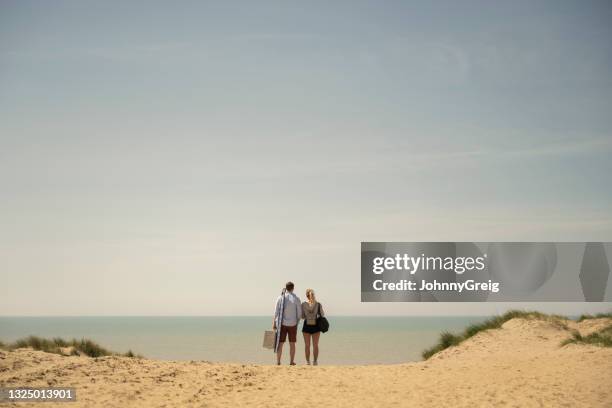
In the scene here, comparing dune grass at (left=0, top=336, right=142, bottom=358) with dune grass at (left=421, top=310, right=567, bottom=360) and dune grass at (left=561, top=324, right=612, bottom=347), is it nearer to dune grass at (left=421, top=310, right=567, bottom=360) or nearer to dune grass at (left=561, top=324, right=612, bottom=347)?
dune grass at (left=421, top=310, right=567, bottom=360)

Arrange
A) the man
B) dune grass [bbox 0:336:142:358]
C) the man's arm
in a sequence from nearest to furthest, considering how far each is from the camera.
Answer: the man < the man's arm < dune grass [bbox 0:336:142:358]

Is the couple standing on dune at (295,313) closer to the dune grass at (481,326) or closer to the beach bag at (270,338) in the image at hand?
the beach bag at (270,338)

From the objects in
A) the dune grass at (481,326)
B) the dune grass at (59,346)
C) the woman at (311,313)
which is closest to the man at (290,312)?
the woman at (311,313)

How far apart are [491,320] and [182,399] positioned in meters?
16.0

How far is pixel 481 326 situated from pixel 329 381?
1170 centimetres

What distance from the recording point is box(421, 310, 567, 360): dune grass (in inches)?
1015

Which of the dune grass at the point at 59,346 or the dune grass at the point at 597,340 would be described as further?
the dune grass at the point at 59,346

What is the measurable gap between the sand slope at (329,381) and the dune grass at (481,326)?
6.22 m

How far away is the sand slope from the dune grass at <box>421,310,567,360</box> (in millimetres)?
6220

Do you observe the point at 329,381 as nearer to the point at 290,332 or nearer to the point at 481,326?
the point at 290,332

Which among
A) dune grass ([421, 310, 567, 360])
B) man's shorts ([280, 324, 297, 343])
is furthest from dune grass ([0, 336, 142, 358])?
dune grass ([421, 310, 567, 360])

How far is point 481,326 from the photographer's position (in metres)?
26.5

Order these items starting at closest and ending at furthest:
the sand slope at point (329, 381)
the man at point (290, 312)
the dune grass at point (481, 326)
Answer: the sand slope at point (329, 381)
the man at point (290, 312)
the dune grass at point (481, 326)

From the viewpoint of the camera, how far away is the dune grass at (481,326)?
84.6ft
